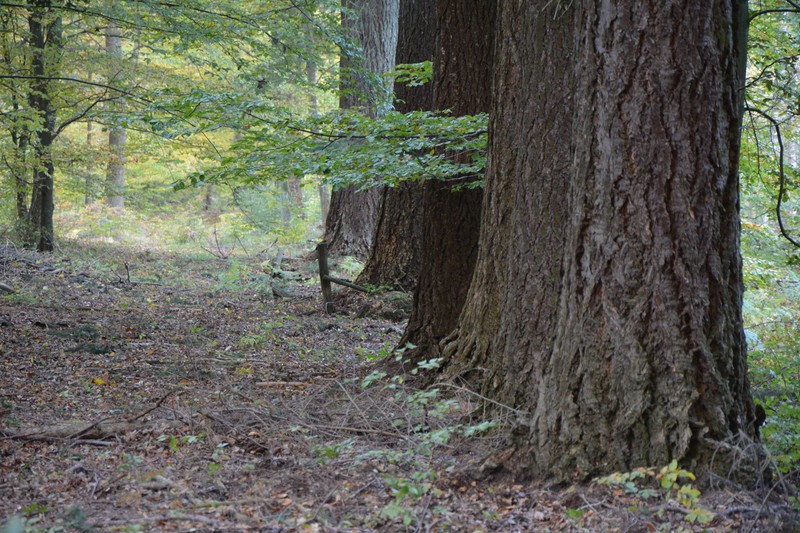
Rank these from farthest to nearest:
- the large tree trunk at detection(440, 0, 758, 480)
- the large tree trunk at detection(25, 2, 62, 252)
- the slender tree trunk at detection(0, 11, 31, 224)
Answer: the large tree trunk at detection(25, 2, 62, 252) < the slender tree trunk at detection(0, 11, 31, 224) < the large tree trunk at detection(440, 0, 758, 480)

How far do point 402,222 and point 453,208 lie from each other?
3.51 metres

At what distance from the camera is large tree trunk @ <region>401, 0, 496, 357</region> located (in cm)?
572

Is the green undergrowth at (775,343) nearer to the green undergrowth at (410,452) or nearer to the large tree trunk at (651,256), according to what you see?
the large tree trunk at (651,256)

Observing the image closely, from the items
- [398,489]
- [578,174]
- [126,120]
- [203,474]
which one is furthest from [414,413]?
[126,120]

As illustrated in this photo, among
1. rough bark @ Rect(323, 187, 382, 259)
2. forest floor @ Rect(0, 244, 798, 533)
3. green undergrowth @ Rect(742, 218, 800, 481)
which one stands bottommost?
forest floor @ Rect(0, 244, 798, 533)

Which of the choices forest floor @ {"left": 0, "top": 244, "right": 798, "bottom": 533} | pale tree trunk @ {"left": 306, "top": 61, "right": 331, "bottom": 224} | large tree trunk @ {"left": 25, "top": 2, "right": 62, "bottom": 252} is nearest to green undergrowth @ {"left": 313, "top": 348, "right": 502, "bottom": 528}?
forest floor @ {"left": 0, "top": 244, "right": 798, "bottom": 533}

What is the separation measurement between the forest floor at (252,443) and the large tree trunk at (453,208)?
0.66 metres

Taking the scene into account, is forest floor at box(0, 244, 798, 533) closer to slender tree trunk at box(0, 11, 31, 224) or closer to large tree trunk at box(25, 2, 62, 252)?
slender tree trunk at box(0, 11, 31, 224)

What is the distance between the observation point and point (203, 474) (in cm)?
377

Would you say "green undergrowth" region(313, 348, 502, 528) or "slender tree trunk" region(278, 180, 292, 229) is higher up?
"slender tree trunk" region(278, 180, 292, 229)

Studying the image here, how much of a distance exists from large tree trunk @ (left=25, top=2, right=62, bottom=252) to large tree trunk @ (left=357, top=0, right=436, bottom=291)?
568 centimetres

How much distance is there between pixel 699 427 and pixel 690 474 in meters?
0.29

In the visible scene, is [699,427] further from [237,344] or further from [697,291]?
[237,344]

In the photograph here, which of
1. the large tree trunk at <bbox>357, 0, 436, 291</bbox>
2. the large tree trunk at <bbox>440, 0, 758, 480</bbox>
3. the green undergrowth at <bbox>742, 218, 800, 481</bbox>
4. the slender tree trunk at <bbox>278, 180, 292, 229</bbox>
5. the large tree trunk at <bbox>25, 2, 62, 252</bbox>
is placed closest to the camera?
the large tree trunk at <bbox>440, 0, 758, 480</bbox>
